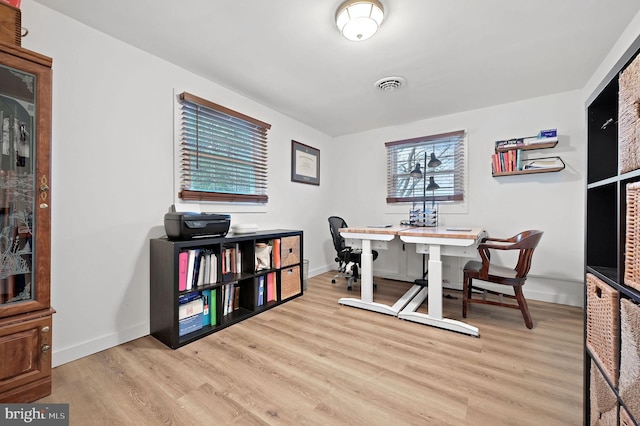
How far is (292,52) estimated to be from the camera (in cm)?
216

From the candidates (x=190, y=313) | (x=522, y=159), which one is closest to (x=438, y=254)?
(x=522, y=159)

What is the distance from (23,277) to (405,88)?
338 centimetres

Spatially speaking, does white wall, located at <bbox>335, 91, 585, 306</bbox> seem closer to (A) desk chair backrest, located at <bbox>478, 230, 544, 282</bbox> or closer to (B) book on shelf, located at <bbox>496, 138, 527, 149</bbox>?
(B) book on shelf, located at <bbox>496, 138, 527, 149</bbox>

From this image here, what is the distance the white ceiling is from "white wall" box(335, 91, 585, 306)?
267mm

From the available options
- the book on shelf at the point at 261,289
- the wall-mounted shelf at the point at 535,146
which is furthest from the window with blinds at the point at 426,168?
the book on shelf at the point at 261,289

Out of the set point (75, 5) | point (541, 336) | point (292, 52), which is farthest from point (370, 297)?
point (75, 5)

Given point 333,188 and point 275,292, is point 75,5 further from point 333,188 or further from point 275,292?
point 333,188

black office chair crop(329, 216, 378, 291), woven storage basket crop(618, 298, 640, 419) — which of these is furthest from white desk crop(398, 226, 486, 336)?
woven storage basket crop(618, 298, 640, 419)

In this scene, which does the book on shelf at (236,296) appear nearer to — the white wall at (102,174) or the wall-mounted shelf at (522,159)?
the white wall at (102,174)

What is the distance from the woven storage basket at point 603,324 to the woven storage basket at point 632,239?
118mm

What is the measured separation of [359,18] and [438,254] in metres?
1.94

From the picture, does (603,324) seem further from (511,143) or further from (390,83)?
(511,143)

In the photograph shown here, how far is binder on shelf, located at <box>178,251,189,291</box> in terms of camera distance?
197 centimetres

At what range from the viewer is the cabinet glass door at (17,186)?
1338mm
